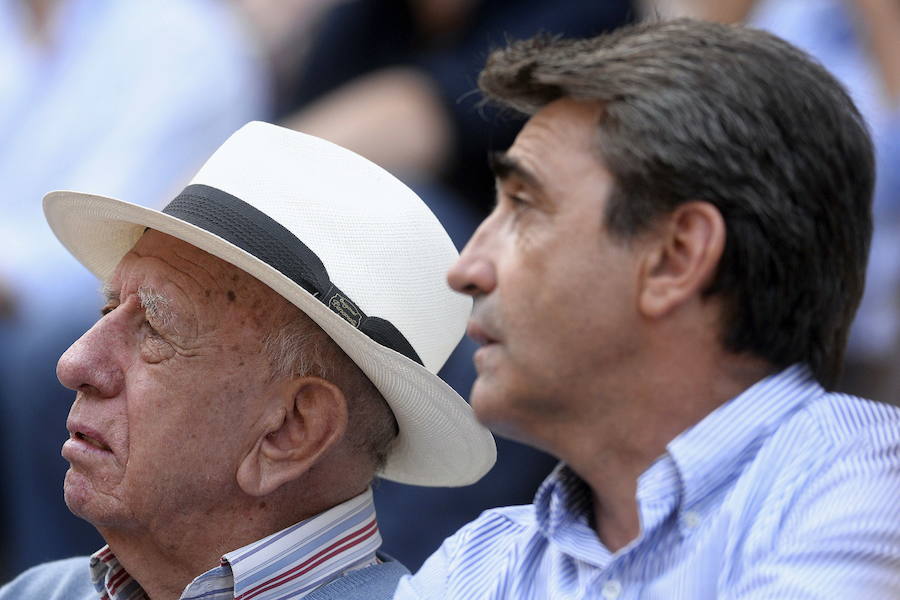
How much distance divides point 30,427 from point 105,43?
1640 millimetres

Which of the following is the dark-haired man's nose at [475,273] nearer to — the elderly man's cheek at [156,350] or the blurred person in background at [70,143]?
the elderly man's cheek at [156,350]

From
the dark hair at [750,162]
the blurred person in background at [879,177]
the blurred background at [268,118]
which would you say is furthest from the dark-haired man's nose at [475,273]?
the blurred person in background at [879,177]

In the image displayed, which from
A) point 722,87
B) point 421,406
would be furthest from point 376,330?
point 722,87

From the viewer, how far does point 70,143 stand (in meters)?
5.18

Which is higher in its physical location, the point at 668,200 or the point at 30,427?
the point at 668,200

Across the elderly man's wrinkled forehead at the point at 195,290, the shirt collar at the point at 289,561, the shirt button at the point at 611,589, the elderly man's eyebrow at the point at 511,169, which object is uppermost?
the elderly man's eyebrow at the point at 511,169

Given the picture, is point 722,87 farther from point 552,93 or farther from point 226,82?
point 226,82

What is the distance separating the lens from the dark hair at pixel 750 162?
1.91 meters

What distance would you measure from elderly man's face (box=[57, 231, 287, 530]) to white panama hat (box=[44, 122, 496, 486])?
114 millimetres

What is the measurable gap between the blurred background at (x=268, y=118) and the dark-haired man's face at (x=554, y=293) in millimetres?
1930

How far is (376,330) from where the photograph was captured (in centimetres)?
263

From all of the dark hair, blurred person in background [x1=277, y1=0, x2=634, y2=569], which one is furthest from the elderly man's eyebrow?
blurred person in background [x1=277, y1=0, x2=634, y2=569]

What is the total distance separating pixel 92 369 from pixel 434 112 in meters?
2.15

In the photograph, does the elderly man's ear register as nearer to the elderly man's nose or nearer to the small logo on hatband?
the small logo on hatband
